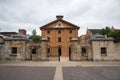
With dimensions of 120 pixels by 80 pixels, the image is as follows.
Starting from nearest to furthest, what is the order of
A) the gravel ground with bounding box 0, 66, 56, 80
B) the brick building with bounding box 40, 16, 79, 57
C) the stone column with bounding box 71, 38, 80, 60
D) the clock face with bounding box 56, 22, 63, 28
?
the gravel ground with bounding box 0, 66, 56, 80
the stone column with bounding box 71, 38, 80, 60
the brick building with bounding box 40, 16, 79, 57
the clock face with bounding box 56, 22, 63, 28

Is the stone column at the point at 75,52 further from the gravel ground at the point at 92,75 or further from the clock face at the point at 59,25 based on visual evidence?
the clock face at the point at 59,25

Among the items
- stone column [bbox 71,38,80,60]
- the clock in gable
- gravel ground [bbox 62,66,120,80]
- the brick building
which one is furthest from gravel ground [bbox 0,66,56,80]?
the clock in gable

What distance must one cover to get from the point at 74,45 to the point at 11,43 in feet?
31.9

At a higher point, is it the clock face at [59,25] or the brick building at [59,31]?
the clock face at [59,25]

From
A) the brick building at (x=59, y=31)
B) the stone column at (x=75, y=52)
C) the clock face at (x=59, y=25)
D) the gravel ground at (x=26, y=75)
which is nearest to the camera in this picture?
the gravel ground at (x=26, y=75)

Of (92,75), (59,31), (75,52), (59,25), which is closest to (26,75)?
(92,75)

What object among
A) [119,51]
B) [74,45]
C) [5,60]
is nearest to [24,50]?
[5,60]

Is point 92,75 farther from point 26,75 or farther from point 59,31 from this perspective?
point 59,31

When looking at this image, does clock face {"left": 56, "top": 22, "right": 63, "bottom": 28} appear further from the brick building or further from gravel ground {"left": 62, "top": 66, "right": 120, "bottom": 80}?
gravel ground {"left": 62, "top": 66, "right": 120, "bottom": 80}

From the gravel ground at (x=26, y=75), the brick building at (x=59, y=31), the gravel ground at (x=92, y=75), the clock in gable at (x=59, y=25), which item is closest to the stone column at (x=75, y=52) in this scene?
the gravel ground at (x=92, y=75)

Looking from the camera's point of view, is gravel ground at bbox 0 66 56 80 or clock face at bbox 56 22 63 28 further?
clock face at bbox 56 22 63 28

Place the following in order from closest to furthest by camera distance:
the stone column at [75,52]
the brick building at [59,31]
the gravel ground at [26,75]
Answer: the gravel ground at [26,75]
the stone column at [75,52]
the brick building at [59,31]

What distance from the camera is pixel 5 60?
23953mm

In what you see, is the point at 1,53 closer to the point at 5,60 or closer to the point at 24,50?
the point at 5,60
